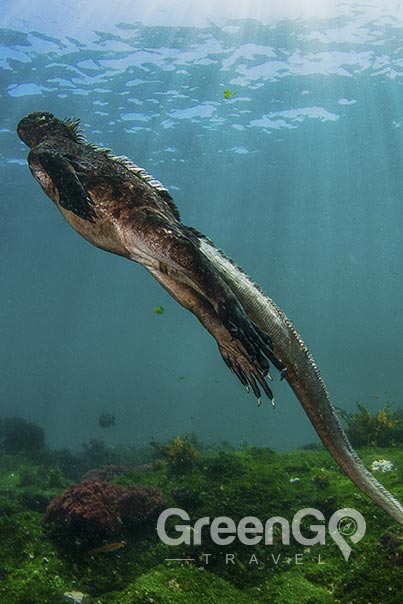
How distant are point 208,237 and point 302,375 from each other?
148 inches

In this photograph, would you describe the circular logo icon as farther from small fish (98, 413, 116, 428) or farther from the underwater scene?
small fish (98, 413, 116, 428)

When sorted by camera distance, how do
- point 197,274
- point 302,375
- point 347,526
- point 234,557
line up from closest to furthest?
point 197,274, point 302,375, point 234,557, point 347,526

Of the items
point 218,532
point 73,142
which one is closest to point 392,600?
point 218,532

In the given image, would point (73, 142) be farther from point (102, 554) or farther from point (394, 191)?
point (394, 191)

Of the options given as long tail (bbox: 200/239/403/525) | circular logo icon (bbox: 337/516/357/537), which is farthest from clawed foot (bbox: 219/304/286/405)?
circular logo icon (bbox: 337/516/357/537)

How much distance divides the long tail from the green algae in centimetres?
121

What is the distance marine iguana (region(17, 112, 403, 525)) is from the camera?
2.98 meters

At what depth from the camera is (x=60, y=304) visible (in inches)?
3307

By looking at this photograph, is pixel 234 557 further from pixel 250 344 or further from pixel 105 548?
pixel 250 344

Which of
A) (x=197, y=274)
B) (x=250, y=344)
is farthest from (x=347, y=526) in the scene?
(x=197, y=274)

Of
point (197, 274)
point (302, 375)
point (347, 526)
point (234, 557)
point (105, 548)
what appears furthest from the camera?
point (105, 548)

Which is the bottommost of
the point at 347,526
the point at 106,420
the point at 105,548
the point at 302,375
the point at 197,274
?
the point at 105,548

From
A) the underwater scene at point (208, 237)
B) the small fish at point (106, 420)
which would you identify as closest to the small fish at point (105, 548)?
the underwater scene at point (208, 237)

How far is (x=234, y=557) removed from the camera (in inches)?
204
